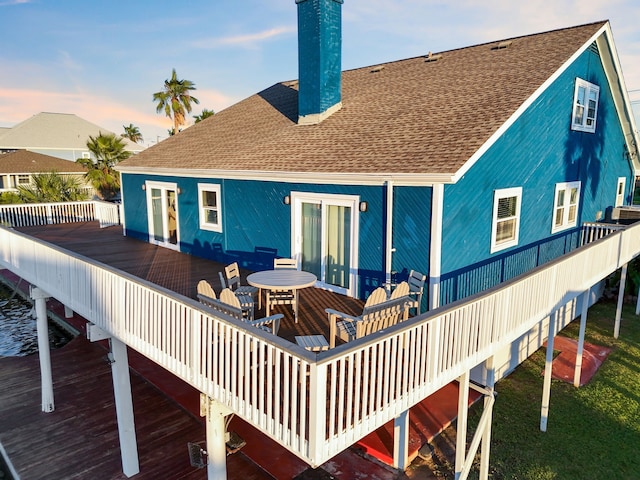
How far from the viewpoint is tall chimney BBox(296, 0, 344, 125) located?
37.8 ft

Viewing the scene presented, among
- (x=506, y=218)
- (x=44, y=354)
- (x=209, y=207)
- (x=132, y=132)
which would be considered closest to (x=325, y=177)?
(x=506, y=218)

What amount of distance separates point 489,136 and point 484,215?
175cm

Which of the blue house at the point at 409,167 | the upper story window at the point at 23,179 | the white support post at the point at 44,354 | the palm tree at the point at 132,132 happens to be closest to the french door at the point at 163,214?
the blue house at the point at 409,167

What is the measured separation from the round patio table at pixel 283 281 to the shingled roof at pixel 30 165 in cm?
3344

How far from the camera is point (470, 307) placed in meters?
5.23

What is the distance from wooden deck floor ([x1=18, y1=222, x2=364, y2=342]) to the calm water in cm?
274

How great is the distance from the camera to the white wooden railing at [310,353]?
381 cm

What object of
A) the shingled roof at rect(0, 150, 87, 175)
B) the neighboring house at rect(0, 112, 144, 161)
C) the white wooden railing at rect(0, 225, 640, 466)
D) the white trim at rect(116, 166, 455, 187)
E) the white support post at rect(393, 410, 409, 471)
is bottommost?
the white support post at rect(393, 410, 409, 471)

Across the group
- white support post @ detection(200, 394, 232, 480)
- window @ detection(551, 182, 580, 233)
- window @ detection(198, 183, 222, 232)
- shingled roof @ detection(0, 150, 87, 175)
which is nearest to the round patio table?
white support post @ detection(200, 394, 232, 480)

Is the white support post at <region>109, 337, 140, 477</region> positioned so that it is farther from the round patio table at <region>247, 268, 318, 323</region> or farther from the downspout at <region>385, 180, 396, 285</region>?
the downspout at <region>385, 180, 396, 285</region>

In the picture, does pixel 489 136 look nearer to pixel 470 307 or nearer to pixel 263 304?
pixel 470 307

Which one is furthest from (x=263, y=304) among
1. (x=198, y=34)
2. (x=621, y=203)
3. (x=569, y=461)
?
(x=198, y=34)

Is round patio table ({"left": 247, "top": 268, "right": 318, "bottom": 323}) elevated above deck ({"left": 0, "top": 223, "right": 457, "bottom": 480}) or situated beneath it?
elevated above

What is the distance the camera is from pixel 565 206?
493 inches
